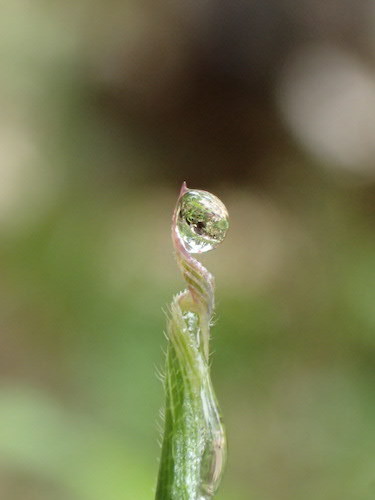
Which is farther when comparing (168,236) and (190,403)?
(168,236)

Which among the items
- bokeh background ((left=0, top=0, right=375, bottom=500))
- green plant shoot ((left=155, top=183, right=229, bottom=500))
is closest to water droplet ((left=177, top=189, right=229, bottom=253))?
green plant shoot ((left=155, top=183, right=229, bottom=500))

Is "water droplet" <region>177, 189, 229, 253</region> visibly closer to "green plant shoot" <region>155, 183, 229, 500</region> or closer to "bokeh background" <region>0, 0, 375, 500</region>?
"green plant shoot" <region>155, 183, 229, 500</region>

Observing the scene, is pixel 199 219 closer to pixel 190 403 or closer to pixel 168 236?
pixel 190 403

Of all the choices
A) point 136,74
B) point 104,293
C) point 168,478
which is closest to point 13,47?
point 136,74

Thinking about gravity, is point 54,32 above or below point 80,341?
above

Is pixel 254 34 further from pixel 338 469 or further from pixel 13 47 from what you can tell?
pixel 338 469

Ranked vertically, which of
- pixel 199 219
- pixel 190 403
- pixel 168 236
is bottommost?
pixel 190 403

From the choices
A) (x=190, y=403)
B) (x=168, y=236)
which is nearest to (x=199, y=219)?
(x=190, y=403)
